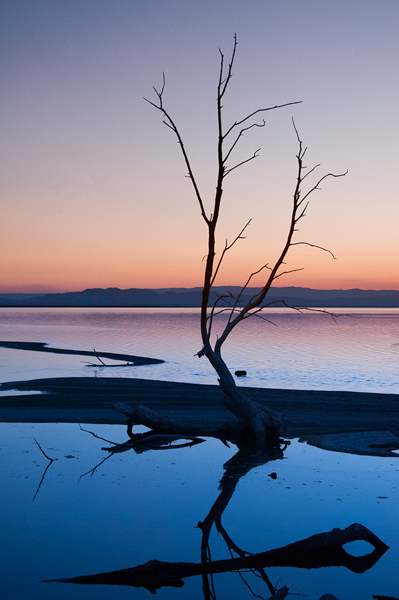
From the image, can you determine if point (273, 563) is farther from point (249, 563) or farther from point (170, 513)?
point (170, 513)

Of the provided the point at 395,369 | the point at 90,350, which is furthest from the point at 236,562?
the point at 90,350

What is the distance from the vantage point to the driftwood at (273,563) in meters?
5.51

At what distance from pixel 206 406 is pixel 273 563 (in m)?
9.41

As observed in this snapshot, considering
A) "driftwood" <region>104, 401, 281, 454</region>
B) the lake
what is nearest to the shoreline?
the lake

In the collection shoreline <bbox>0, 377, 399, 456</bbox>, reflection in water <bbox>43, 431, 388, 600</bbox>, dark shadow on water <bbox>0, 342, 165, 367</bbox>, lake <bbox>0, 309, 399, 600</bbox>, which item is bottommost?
dark shadow on water <bbox>0, 342, 165, 367</bbox>

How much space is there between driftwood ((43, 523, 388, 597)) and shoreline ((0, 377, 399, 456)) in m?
4.51

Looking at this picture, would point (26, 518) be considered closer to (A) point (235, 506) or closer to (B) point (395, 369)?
(A) point (235, 506)

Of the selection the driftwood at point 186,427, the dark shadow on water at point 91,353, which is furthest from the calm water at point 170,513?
the dark shadow on water at point 91,353

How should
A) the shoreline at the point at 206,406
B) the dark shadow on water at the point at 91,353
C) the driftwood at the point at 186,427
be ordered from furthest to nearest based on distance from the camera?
the dark shadow on water at the point at 91,353 → the shoreline at the point at 206,406 → the driftwood at the point at 186,427

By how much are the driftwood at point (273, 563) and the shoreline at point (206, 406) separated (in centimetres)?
451

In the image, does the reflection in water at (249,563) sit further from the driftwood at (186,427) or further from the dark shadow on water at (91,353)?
the dark shadow on water at (91,353)

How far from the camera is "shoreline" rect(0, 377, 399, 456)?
1180 cm

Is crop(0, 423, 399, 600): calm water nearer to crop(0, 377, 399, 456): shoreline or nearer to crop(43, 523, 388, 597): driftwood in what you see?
crop(43, 523, 388, 597): driftwood

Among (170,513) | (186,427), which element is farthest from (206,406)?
(170,513)
